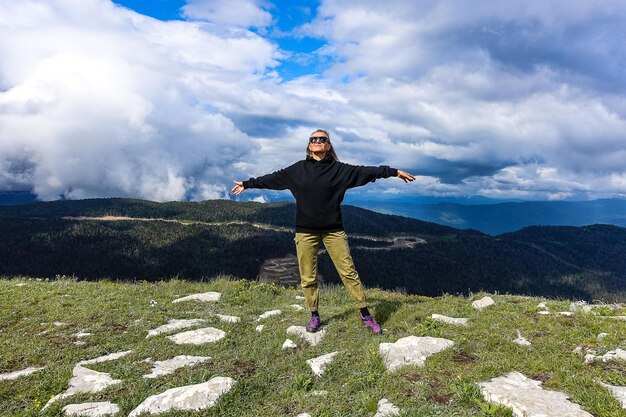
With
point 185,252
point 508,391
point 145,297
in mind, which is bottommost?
point 185,252

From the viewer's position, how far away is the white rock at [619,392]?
4.54m

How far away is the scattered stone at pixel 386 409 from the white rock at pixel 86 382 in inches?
173

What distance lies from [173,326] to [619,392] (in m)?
8.94

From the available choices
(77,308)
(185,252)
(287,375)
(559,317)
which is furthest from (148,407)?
(185,252)

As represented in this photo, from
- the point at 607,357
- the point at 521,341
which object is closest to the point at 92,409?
the point at 521,341

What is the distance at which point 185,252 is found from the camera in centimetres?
16750

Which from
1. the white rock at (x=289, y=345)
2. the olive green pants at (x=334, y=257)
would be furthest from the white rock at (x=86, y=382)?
the olive green pants at (x=334, y=257)

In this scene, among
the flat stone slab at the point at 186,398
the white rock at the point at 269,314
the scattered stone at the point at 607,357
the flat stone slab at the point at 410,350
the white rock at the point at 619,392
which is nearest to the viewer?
the white rock at the point at 619,392

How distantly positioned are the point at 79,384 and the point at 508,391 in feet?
22.3

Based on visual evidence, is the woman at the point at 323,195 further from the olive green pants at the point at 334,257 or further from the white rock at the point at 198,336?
the white rock at the point at 198,336

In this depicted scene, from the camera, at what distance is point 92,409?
539cm

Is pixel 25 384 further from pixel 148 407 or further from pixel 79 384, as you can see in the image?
pixel 148 407

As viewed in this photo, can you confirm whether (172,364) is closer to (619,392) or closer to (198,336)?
(198,336)

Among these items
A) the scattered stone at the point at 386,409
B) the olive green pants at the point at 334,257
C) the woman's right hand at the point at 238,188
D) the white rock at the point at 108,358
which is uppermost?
the woman's right hand at the point at 238,188
